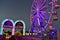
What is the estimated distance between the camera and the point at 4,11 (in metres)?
7.54

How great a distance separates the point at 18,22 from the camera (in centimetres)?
736

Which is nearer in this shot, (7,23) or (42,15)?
(42,15)

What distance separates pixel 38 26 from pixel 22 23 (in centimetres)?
289

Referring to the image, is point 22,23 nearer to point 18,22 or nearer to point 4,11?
point 18,22

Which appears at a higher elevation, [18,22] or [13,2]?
[13,2]

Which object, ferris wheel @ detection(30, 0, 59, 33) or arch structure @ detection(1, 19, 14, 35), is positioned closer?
ferris wheel @ detection(30, 0, 59, 33)

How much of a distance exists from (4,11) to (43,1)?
9.82 feet

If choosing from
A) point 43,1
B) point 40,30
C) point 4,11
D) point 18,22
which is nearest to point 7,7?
point 4,11

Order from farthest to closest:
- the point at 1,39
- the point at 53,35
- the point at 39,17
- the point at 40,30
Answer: the point at 39,17
the point at 40,30
the point at 53,35
the point at 1,39

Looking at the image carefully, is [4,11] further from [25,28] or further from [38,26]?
[38,26]

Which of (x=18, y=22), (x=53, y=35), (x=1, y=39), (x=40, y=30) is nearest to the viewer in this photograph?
(x=1, y=39)

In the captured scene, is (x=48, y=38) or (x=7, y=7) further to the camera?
(x=7, y=7)

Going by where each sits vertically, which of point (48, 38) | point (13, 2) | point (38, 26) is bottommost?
point (48, 38)

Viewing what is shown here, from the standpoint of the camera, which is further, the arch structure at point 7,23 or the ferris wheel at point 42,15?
the arch structure at point 7,23
